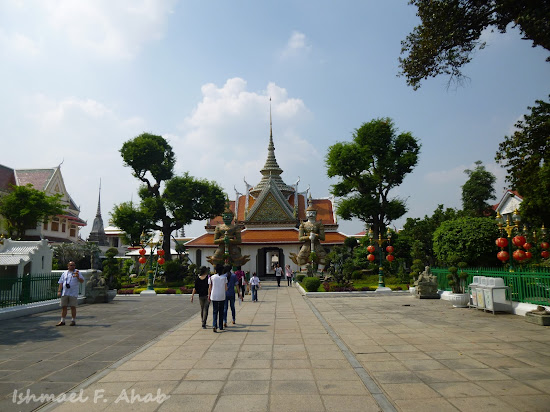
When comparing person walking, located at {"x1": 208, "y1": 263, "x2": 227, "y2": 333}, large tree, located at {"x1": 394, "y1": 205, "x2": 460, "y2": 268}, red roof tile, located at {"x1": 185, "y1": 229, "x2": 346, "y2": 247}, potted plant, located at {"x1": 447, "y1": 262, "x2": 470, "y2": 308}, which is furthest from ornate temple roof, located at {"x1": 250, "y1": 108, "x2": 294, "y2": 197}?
person walking, located at {"x1": 208, "y1": 263, "x2": 227, "y2": 333}

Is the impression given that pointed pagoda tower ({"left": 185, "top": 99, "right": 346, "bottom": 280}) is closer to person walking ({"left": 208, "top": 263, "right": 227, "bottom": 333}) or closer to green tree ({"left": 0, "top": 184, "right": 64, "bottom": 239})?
green tree ({"left": 0, "top": 184, "right": 64, "bottom": 239})

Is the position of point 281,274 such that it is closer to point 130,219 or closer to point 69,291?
point 130,219

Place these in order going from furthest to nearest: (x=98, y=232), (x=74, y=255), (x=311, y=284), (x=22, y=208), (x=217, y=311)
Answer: (x=98, y=232) < (x=74, y=255) < (x=22, y=208) < (x=311, y=284) < (x=217, y=311)

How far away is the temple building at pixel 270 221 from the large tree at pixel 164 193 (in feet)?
14.2

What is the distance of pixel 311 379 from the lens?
5.23 m

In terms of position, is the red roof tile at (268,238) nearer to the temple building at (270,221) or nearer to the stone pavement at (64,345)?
the temple building at (270,221)

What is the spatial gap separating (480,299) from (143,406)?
11070 millimetres

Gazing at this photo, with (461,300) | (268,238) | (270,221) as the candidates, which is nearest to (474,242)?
(461,300)

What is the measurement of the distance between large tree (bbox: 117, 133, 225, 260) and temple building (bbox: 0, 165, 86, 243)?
867cm

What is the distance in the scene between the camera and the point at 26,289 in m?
13.1

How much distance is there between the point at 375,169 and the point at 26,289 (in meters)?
25.3

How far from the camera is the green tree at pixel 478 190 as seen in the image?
41.7 m

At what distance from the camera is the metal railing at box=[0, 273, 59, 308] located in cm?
→ 1211

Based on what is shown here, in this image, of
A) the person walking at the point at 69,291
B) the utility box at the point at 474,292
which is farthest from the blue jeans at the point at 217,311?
the utility box at the point at 474,292
